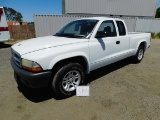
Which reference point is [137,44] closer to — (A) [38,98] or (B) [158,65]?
(B) [158,65]

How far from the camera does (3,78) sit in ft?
15.1

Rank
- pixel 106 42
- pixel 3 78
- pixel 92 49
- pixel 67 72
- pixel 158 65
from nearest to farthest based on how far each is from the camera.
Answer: pixel 67 72 < pixel 92 49 < pixel 106 42 < pixel 3 78 < pixel 158 65

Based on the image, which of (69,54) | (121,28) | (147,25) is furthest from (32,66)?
(147,25)

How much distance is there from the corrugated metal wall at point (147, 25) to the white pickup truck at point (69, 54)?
14540 millimetres

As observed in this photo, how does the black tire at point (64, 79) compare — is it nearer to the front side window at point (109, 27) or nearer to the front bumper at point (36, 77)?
the front bumper at point (36, 77)

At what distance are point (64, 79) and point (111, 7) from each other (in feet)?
67.1

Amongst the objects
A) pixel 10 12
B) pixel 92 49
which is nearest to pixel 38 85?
pixel 92 49

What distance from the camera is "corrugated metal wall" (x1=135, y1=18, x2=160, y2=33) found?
58.9 feet

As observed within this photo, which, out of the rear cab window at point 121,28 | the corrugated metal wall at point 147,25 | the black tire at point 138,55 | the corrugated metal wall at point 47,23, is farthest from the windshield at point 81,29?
the corrugated metal wall at point 147,25

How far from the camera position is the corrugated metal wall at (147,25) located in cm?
1796

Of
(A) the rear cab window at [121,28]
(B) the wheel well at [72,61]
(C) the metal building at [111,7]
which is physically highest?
(C) the metal building at [111,7]

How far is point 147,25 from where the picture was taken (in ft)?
60.4

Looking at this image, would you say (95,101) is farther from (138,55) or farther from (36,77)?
(138,55)

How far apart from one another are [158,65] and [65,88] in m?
4.34
